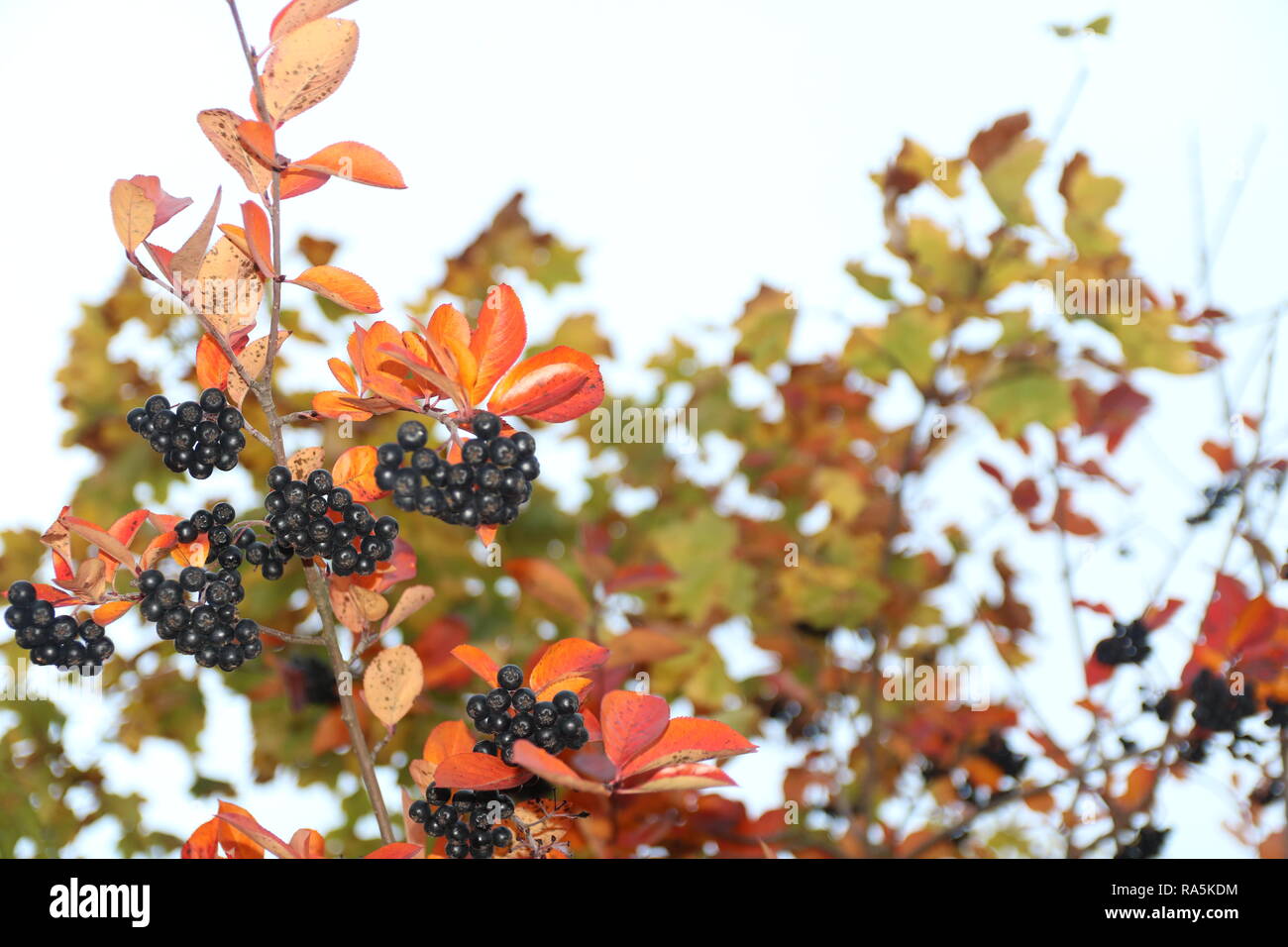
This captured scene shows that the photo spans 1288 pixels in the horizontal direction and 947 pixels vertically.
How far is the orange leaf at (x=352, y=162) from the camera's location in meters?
0.72

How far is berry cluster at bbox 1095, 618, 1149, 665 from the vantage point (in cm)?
149

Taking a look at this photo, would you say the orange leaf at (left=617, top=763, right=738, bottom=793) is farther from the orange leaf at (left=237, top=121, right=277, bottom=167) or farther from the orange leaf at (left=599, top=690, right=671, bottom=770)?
the orange leaf at (left=237, top=121, right=277, bottom=167)

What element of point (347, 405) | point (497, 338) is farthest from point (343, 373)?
point (497, 338)

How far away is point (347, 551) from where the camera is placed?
28.2 inches

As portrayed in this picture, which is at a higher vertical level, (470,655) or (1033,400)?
(1033,400)

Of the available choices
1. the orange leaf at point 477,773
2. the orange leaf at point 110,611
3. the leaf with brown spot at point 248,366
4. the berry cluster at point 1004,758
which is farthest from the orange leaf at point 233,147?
the berry cluster at point 1004,758

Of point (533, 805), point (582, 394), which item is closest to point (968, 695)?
point (533, 805)

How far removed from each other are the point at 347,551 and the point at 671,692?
145cm

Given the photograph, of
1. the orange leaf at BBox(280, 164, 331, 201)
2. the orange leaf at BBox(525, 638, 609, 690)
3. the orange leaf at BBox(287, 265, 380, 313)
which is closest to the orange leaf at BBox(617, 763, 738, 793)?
the orange leaf at BBox(525, 638, 609, 690)

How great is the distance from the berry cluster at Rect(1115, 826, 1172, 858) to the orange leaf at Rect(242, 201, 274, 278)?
142cm

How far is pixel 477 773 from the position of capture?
0.72m

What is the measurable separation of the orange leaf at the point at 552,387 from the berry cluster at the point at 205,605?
0.82 ft
